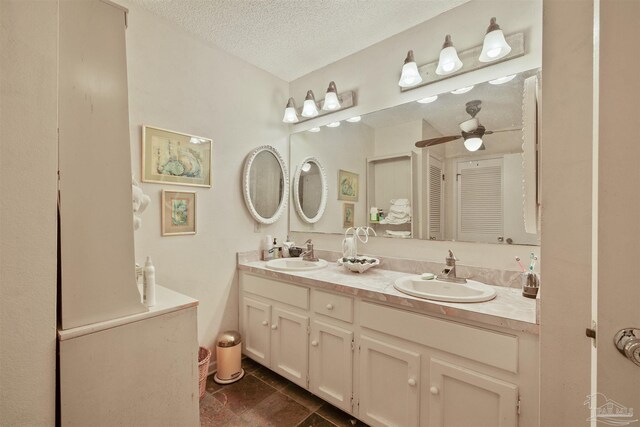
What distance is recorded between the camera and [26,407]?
736 mm

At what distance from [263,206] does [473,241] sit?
1.67 meters

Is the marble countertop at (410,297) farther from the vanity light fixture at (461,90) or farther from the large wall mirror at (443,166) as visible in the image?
the vanity light fixture at (461,90)

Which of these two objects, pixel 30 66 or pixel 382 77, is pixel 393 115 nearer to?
pixel 382 77

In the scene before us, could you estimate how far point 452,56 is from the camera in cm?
165

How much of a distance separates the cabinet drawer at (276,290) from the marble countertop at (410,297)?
5 cm

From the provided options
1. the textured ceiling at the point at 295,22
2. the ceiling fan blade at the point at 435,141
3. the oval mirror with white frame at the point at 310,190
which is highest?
the textured ceiling at the point at 295,22

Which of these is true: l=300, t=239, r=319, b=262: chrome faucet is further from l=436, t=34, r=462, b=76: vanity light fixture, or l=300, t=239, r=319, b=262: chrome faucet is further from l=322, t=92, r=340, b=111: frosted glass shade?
Answer: l=436, t=34, r=462, b=76: vanity light fixture

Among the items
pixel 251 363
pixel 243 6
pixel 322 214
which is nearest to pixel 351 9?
pixel 243 6

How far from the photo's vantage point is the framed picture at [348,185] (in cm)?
223

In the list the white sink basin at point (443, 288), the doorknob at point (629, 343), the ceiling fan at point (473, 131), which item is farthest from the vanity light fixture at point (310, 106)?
the doorknob at point (629, 343)

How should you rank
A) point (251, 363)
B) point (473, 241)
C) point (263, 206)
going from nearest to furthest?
point (473, 241), point (251, 363), point (263, 206)

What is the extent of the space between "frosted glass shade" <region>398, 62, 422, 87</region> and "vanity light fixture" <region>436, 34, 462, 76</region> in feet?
0.48

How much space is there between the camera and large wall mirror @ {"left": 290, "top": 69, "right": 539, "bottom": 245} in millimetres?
1556

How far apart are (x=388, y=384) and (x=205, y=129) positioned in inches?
81.6
